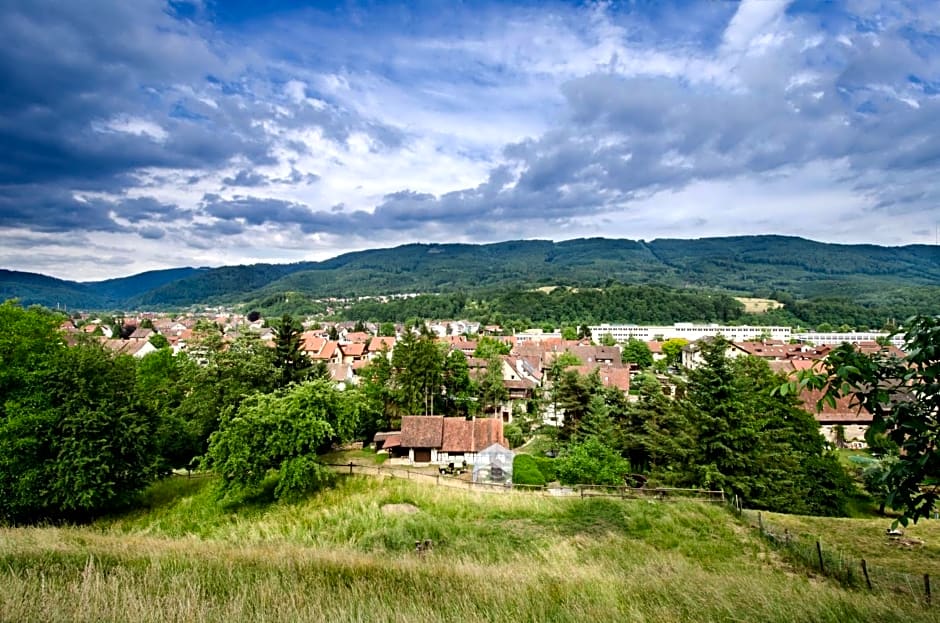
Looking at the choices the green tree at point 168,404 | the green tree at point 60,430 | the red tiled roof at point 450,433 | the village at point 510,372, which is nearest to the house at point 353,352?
the village at point 510,372

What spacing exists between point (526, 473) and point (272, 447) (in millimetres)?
11833

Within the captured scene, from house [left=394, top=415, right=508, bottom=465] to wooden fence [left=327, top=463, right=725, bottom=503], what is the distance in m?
5.32

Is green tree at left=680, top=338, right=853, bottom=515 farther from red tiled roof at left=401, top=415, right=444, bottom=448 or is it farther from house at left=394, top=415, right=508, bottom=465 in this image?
red tiled roof at left=401, top=415, right=444, bottom=448

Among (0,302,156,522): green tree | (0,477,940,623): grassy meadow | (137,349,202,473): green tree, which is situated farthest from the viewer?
(137,349,202,473): green tree

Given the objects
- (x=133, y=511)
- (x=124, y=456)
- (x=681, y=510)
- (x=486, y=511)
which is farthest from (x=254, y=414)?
(x=681, y=510)

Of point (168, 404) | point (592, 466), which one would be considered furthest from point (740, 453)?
point (168, 404)

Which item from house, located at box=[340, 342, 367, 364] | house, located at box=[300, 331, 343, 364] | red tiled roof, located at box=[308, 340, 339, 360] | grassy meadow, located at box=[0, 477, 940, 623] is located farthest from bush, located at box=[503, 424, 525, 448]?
house, located at box=[340, 342, 367, 364]

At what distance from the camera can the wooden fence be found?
19.3 metres

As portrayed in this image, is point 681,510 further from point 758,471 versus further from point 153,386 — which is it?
point 153,386

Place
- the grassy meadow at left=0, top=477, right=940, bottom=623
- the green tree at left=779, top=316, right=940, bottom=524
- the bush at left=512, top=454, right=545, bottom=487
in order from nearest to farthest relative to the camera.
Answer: the green tree at left=779, top=316, right=940, bottom=524
the grassy meadow at left=0, top=477, right=940, bottom=623
the bush at left=512, top=454, right=545, bottom=487

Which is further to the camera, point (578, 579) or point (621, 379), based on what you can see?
point (621, 379)

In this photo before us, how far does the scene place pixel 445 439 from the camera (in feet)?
100.0

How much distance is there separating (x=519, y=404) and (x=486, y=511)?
31253 mm

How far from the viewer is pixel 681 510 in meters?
16.8
